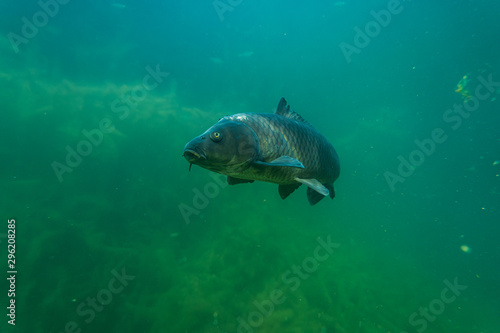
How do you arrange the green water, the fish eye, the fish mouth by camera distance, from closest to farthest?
the fish mouth < the fish eye < the green water

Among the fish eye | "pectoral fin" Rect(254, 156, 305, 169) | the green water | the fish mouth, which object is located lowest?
the green water

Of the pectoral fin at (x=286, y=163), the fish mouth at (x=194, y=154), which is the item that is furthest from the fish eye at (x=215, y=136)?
the pectoral fin at (x=286, y=163)

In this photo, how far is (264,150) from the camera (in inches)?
104

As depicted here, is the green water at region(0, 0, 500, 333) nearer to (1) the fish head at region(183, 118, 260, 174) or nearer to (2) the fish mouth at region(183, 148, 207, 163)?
(1) the fish head at region(183, 118, 260, 174)

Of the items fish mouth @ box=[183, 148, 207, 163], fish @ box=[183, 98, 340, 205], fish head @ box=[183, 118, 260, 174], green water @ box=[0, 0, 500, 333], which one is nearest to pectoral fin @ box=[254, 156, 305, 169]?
fish @ box=[183, 98, 340, 205]

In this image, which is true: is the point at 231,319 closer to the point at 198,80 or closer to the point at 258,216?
the point at 258,216

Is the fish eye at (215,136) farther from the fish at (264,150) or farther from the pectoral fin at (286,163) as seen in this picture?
the pectoral fin at (286,163)

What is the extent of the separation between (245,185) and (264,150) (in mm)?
10759

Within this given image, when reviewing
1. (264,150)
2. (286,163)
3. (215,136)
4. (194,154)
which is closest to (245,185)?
(264,150)

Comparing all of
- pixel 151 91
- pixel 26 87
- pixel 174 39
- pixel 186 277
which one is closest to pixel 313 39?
pixel 174 39

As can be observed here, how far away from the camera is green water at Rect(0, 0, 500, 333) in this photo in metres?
7.48

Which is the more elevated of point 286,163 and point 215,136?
point 286,163

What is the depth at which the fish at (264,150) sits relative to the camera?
2156 mm

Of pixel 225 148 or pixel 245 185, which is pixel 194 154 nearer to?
pixel 225 148
